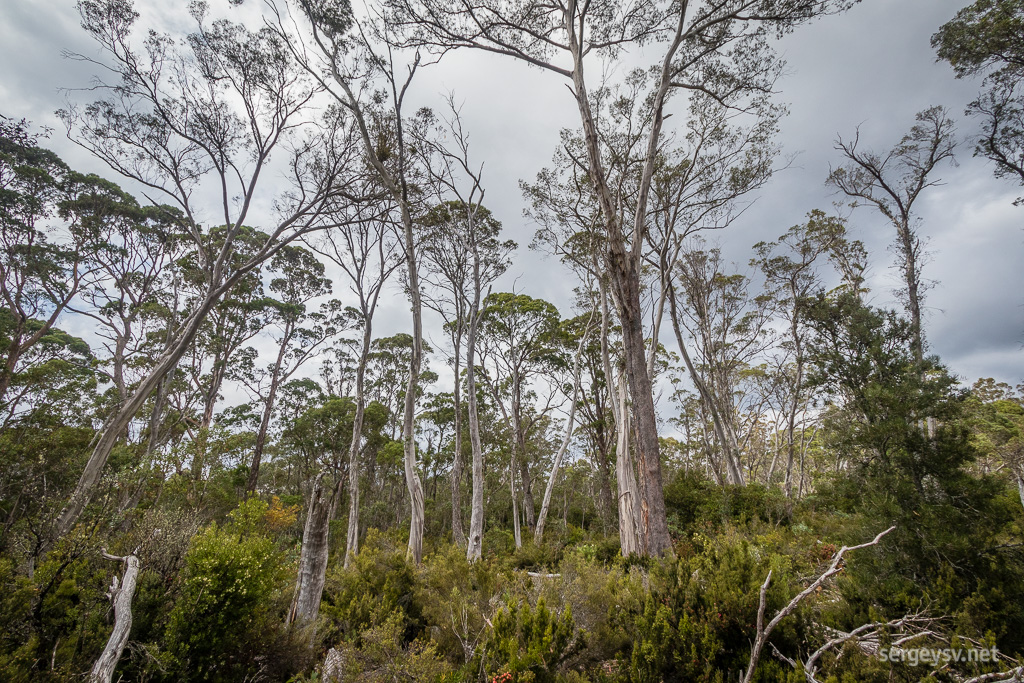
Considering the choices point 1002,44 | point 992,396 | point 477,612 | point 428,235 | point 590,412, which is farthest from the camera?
point 992,396

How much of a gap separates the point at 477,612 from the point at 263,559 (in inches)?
89.0

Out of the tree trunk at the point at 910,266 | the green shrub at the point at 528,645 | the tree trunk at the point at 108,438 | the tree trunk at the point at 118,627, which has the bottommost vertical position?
the green shrub at the point at 528,645

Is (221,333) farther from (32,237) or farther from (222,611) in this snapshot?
(222,611)

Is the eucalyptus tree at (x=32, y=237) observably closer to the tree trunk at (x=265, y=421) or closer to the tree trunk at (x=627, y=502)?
the tree trunk at (x=265, y=421)

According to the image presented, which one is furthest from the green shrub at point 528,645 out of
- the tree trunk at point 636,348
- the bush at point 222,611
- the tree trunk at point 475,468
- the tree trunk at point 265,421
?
the tree trunk at point 265,421

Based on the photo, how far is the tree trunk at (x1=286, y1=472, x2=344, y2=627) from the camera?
183 inches

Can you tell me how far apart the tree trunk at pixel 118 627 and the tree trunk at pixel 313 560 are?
1.60 m

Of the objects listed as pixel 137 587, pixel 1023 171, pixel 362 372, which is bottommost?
pixel 137 587

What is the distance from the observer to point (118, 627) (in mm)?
2750

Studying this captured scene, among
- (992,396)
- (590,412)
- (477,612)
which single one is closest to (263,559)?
(477,612)

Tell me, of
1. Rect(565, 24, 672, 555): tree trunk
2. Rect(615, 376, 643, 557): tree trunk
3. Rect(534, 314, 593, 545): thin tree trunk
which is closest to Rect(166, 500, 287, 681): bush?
Rect(565, 24, 672, 555): tree trunk

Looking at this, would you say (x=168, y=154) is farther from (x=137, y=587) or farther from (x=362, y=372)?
(x=137, y=587)

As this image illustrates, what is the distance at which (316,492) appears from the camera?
4656mm

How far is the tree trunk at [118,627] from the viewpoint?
8.17ft
